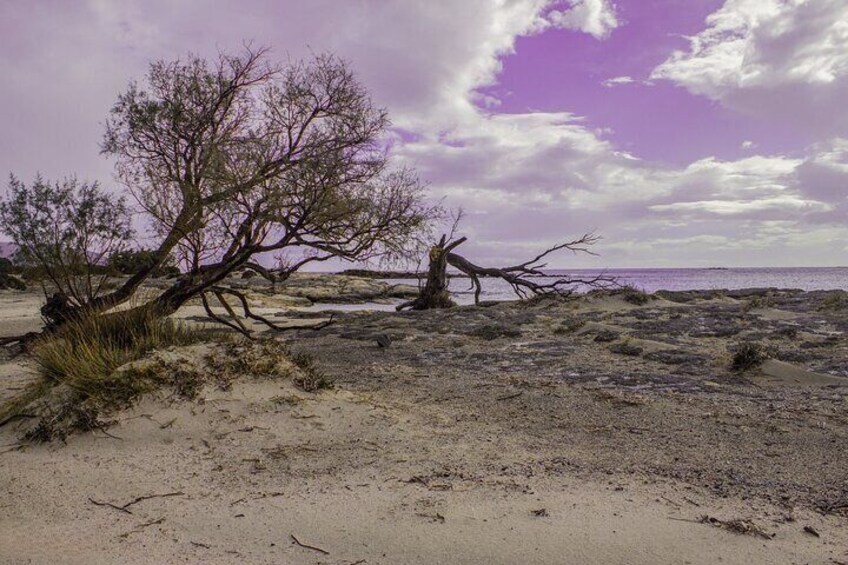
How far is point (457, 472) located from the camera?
419cm

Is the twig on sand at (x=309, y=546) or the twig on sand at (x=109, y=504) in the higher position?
the twig on sand at (x=309, y=546)

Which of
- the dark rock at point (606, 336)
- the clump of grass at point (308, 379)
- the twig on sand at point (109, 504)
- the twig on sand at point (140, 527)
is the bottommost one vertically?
the twig on sand at point (109, 504)

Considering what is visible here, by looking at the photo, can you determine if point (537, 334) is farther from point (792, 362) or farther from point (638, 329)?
point (792, 362)

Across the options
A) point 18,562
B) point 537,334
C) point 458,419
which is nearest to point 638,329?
point 537,334

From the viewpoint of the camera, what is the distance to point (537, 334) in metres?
11.4

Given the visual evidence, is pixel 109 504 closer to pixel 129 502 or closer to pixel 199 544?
pixel 129 502

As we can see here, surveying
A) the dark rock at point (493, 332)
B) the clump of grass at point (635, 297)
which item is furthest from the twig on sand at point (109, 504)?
the clump of grass at point (635, 297)

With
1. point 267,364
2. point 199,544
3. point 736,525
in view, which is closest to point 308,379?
point 267,364

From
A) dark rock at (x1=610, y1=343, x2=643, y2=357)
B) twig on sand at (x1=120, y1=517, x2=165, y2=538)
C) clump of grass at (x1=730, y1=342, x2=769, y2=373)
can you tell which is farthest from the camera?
dark rock at (x1=610, y1=343, x2=643, y2=357)

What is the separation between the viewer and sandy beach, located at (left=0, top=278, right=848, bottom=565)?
318 cm

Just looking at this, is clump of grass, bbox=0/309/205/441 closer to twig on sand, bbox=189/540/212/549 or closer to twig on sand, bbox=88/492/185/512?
twig on sand, bbox=88/492/185/512

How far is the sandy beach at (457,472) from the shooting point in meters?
3.18

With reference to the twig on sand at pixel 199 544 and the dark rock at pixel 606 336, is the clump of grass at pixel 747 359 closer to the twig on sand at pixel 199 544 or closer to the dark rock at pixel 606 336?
the dark rock at pixel 606 336

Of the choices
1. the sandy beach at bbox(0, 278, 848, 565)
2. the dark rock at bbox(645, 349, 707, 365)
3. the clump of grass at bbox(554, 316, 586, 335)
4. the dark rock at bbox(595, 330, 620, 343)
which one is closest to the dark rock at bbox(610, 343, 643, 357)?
the dark rock at bbox(645, 349, 707, 365)
